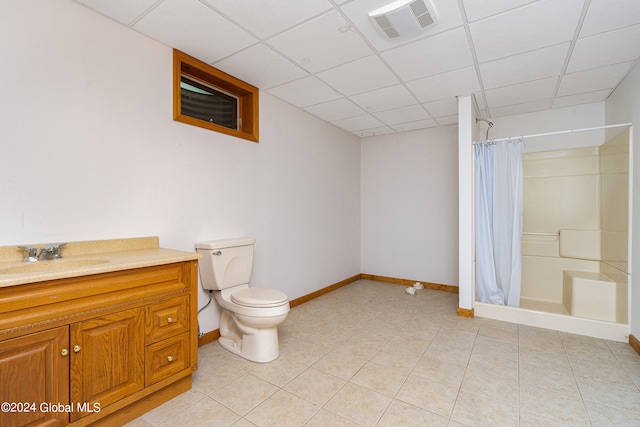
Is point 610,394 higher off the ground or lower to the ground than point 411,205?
lower

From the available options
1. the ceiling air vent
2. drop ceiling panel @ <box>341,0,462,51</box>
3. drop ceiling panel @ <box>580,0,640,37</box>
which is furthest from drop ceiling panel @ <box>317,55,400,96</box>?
drop ceiling panel @ <box>580,0,640,37</box>

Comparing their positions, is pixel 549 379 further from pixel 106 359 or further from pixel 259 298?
pixel 106 359

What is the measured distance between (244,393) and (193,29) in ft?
7.59

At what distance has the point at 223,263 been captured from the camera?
2293 millimetres

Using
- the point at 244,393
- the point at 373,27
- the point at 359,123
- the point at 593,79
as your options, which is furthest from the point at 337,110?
the point at 244,393

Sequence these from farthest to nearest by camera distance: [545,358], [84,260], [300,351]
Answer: [300,351] → [545,358] → [84,260]

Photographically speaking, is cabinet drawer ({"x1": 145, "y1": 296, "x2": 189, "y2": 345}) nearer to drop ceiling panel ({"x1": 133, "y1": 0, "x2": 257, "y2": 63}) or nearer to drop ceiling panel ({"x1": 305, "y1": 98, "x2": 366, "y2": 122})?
drop ceiling panel ({"x1": 133, "y1": 0, "x2": 257, "y2": 63})

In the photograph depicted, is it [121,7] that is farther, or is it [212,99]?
[212,99]

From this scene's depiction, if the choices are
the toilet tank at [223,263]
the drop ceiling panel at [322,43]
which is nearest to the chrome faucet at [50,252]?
the toilet tank at [223,263]

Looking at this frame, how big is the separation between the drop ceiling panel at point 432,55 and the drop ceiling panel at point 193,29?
1.08 meters

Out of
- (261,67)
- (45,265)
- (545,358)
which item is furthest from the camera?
(261,67)

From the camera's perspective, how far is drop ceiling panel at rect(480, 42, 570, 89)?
2.15m

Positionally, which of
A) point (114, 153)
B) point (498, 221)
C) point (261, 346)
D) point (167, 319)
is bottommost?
point (261, 346)

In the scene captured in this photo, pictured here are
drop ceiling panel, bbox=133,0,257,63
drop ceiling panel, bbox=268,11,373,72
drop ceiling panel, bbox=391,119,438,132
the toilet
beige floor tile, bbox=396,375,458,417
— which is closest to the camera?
beige floor tile, bbox=396,375,458,417
